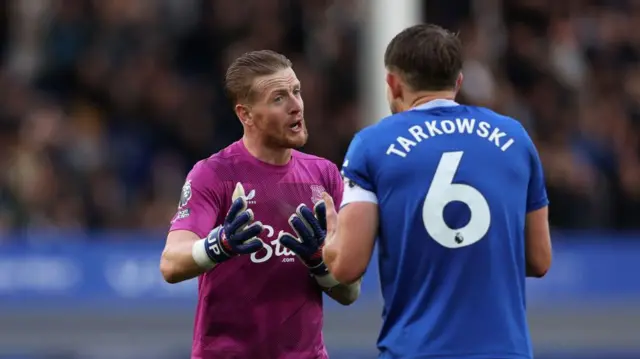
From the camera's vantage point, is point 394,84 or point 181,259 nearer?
point 394,84

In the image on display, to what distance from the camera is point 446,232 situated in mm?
5195

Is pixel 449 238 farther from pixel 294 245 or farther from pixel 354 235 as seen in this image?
pixel 294 245

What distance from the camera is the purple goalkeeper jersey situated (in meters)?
5.96

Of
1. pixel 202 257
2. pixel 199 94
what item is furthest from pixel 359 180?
pixel 199 94

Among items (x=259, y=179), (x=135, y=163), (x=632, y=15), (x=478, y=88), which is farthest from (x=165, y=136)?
(x=259, y=179)

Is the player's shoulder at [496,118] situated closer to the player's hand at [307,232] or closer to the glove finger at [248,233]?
the player's hand at [307,232]

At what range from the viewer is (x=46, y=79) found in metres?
→ 14.2

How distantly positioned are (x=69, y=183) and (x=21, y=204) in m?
0.48

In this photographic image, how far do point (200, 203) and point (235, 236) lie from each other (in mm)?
414

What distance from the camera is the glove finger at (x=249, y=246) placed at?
5539 millimetres

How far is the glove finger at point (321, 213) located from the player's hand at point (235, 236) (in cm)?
25

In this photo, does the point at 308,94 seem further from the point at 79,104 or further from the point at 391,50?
the point at 391,50

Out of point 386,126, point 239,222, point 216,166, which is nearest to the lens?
point 386,126

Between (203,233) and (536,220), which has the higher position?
(203,233)
